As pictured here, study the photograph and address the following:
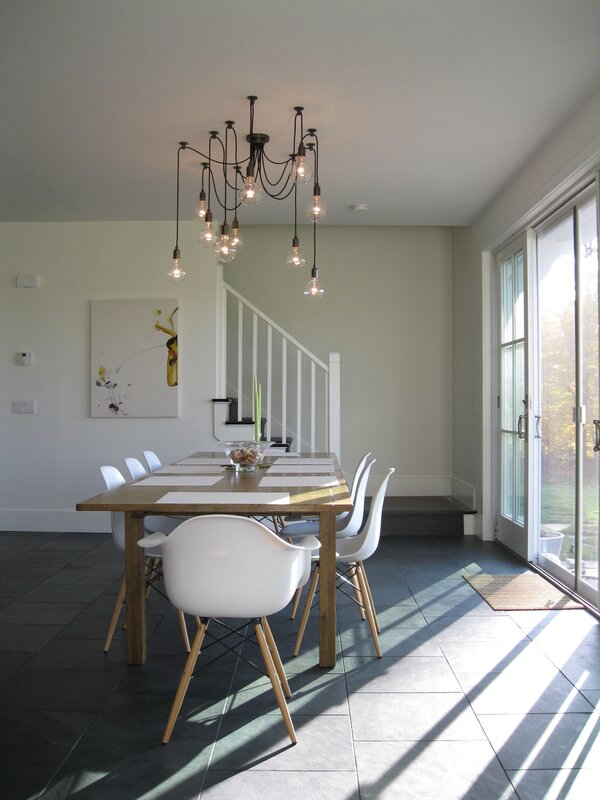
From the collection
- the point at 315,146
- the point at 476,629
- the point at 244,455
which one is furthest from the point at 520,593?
the point at 315,146

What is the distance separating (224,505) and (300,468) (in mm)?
1217

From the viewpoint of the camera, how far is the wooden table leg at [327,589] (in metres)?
2.81

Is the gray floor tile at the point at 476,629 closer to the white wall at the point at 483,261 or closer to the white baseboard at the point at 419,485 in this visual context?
the white wall at the point at 483,261

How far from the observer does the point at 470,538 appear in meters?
5.52

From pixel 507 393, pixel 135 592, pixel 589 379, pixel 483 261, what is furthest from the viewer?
pixel 483 261

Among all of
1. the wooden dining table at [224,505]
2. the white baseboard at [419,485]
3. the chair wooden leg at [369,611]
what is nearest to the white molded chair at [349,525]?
the wooden dining table at [224,505]

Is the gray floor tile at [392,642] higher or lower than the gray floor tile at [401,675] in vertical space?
higher

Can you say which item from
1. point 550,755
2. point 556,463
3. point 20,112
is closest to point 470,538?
point 556,463

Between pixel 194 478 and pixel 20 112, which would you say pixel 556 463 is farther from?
pixel 20 112

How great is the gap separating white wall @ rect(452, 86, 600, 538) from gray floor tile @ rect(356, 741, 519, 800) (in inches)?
110

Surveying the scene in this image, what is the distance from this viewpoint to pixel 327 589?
282cm

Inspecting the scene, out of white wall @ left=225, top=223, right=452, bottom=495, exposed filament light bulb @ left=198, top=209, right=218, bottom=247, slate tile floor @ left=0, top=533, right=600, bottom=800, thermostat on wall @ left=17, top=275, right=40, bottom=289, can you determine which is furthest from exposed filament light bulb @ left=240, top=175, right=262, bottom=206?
white wall @ left=225, top=223, right=452, bottom=495

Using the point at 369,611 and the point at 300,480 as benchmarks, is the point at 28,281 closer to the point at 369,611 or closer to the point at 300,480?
the point at 300,480

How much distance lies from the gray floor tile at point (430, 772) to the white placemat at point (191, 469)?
1.75 metres
